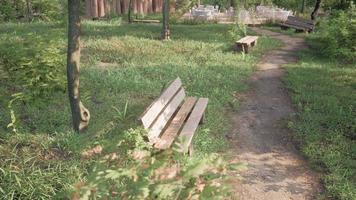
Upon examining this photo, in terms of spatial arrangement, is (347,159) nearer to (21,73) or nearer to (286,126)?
(286,126)

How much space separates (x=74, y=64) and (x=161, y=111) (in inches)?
59.5

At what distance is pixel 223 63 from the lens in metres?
11.8

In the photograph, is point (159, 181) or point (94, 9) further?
point (94, 9)

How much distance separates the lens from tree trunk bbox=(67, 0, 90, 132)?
5.50 metres

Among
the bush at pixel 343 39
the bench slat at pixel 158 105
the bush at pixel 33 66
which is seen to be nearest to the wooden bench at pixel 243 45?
the bush at pixel 343 39

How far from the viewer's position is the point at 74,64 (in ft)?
19.0

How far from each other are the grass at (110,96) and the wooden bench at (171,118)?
44 cm

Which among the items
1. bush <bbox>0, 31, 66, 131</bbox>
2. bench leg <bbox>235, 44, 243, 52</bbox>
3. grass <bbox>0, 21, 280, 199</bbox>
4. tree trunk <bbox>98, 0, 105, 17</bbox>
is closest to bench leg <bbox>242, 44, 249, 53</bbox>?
bench leg <bbox>235, 44, 243, 52</bbox>

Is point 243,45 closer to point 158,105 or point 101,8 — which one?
point 158,105

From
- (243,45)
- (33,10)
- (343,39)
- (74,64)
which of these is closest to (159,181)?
(74,64)

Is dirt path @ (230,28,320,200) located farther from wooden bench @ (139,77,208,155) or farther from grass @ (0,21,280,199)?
wooden bench @ (139,77,208,155)

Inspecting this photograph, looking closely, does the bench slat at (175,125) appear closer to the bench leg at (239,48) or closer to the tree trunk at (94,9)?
the bench leg at (239,48)

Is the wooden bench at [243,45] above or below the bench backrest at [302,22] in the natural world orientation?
below

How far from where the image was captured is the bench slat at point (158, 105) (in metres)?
5.26
